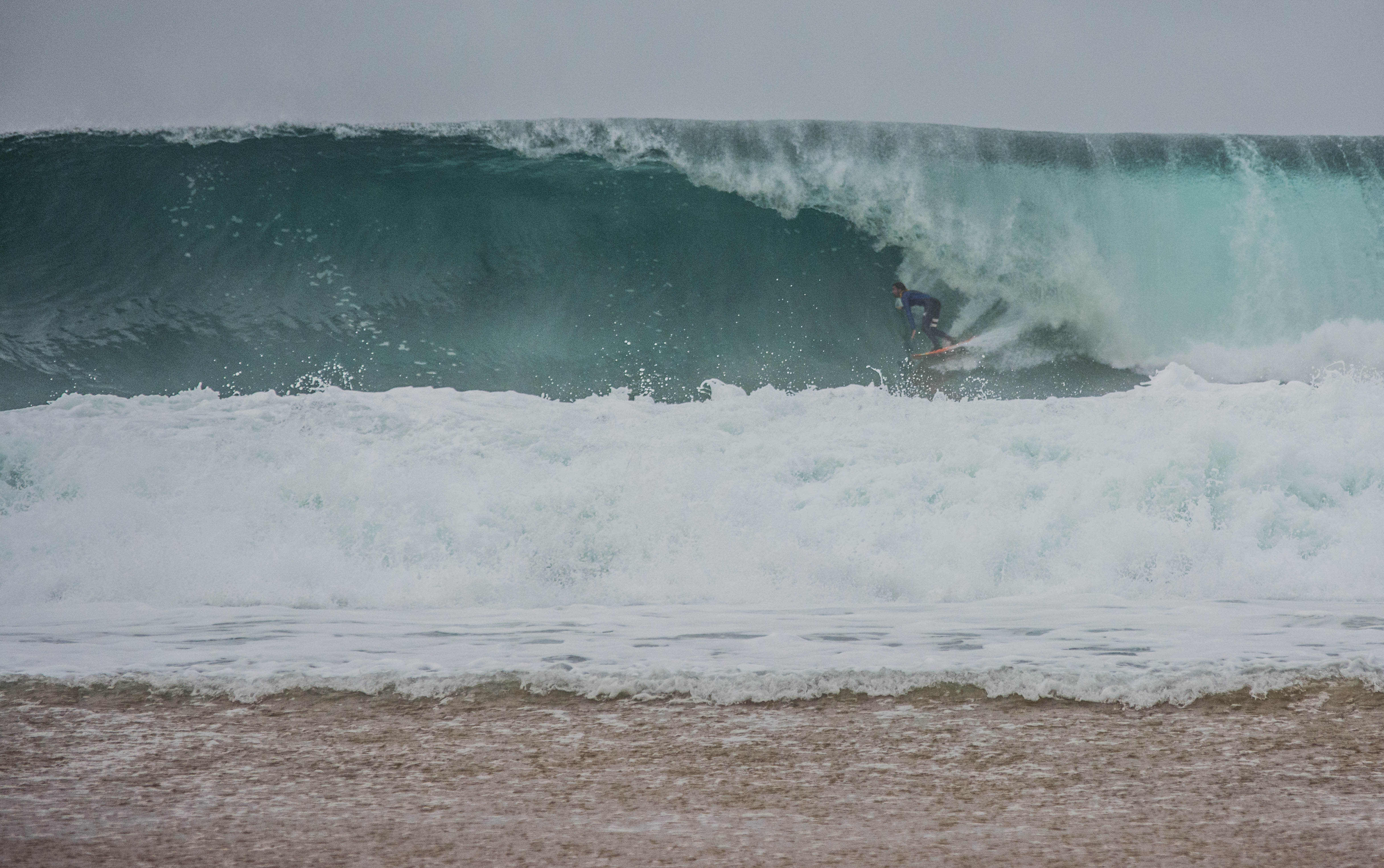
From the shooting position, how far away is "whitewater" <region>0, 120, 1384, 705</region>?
3484mm

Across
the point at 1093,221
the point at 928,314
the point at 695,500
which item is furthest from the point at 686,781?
the point at 1093,221

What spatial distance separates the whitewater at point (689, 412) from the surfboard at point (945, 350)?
0.15 meters

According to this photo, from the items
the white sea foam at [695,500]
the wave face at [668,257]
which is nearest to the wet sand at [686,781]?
the white sea foam at [695,500]

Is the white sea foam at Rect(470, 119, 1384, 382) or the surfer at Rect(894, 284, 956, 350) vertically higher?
the white sea foam at Rect(470, 119, 1384, 382)

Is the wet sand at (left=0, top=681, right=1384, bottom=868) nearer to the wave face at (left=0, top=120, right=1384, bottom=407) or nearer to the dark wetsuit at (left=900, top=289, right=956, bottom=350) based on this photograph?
the wave face at (left=0, top=120, right=1384, bottom=407)

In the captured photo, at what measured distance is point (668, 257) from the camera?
32.1 ft

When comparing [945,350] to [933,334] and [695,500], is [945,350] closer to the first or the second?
[933,334]

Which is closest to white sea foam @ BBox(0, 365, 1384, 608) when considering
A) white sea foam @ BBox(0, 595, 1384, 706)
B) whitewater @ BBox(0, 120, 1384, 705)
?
whitewater @ BBox(0, 120, 1384, 705)

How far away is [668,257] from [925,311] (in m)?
2.70

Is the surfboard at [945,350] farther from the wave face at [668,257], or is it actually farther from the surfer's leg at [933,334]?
the wave face at [668,257]

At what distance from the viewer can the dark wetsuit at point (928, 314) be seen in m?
9.46

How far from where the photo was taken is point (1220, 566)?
4.55 metres

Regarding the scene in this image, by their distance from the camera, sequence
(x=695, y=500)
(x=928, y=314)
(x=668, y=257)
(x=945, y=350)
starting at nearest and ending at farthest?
(x=695, y=500) → (x=945, y=350) → (x=928, y=314) → (x=668, y=257)

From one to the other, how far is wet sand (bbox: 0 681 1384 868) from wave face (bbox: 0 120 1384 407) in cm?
594
